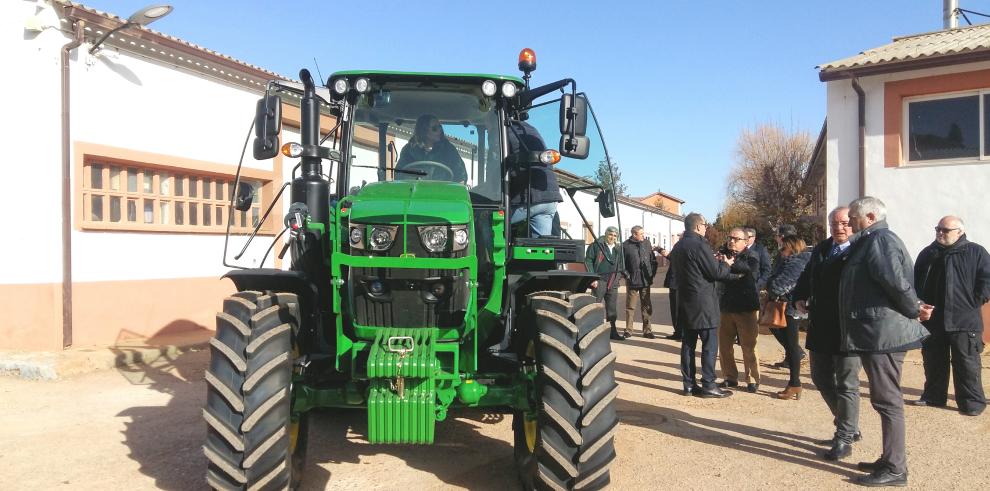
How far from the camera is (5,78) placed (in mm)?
8500

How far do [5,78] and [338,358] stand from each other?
6.93 metres

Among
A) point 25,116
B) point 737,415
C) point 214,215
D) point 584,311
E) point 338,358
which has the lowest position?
point 737,415

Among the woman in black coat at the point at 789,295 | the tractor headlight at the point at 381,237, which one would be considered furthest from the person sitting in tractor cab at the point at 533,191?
the woman in black coat at the point at 789,295

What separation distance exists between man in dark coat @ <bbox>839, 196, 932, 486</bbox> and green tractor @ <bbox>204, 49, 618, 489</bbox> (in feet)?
5.64

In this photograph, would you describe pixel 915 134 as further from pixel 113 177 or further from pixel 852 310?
pixel 113 177

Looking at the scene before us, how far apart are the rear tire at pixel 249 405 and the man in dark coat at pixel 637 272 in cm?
801

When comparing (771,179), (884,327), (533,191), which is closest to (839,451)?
(884,327)

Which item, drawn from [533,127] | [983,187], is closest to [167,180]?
[533,127]

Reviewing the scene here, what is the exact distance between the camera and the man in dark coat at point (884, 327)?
4590mm

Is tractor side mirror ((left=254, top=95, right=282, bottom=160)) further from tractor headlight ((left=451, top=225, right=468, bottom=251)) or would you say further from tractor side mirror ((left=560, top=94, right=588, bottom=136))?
tractor side mirror ((left=560, top=94, right=588, bottom=136))

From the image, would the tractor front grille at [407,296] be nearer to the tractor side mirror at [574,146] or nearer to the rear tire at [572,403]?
the rear tire at [572,403]

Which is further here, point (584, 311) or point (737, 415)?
point (737, 415)

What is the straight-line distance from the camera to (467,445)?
5.43 meters

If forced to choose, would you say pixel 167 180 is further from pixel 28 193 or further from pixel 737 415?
pixel 737 415
